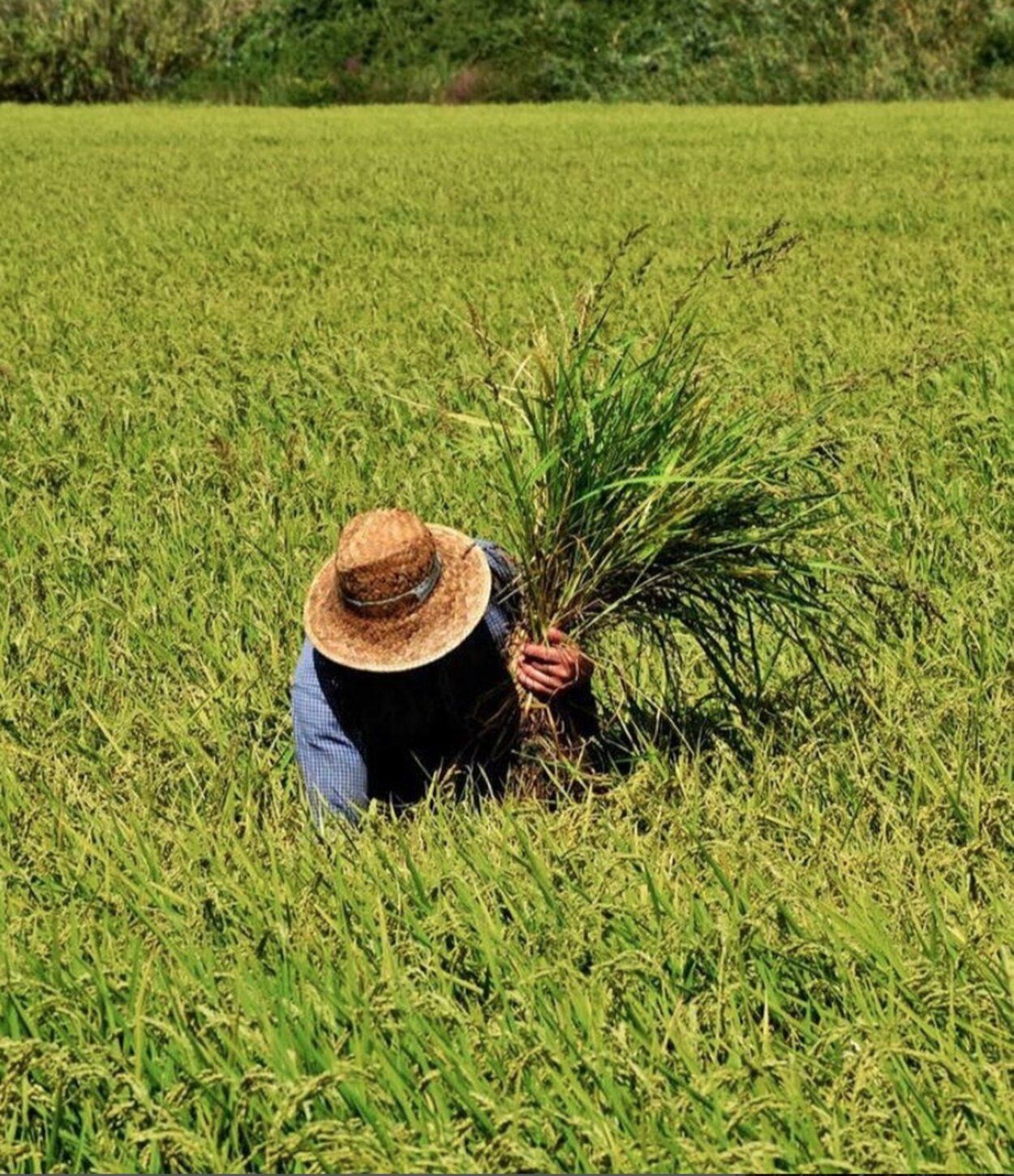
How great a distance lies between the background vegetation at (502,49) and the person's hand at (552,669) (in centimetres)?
1748

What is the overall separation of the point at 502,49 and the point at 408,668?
20200mm

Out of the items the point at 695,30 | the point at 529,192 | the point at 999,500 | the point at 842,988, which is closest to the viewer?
the point at 842,988

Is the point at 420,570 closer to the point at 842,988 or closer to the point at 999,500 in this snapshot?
the point at 842,988

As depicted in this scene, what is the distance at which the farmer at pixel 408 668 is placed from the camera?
2.78 metres

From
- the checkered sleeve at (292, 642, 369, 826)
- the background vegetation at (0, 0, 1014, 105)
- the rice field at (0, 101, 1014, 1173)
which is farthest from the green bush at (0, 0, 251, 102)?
the checkered sleeve at (292, 642, 369, 826)

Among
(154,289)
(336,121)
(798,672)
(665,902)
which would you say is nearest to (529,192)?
(154,289)

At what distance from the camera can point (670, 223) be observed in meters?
10.2

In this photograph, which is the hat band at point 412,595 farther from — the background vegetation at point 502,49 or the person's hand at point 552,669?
the background vegetation at point 502,49

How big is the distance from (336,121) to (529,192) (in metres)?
7.37

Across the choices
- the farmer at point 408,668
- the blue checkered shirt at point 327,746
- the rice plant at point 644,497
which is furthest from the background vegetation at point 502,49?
the blue checkered shirt at point 327,746

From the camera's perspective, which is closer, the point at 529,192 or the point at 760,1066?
the point at 760,1066

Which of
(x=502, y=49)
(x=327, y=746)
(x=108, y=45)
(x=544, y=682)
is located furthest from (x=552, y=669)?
(x=108, y=45)

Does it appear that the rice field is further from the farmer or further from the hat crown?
the hat crown

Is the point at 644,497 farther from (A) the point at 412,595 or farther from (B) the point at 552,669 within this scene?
(A) the point at 412,595
